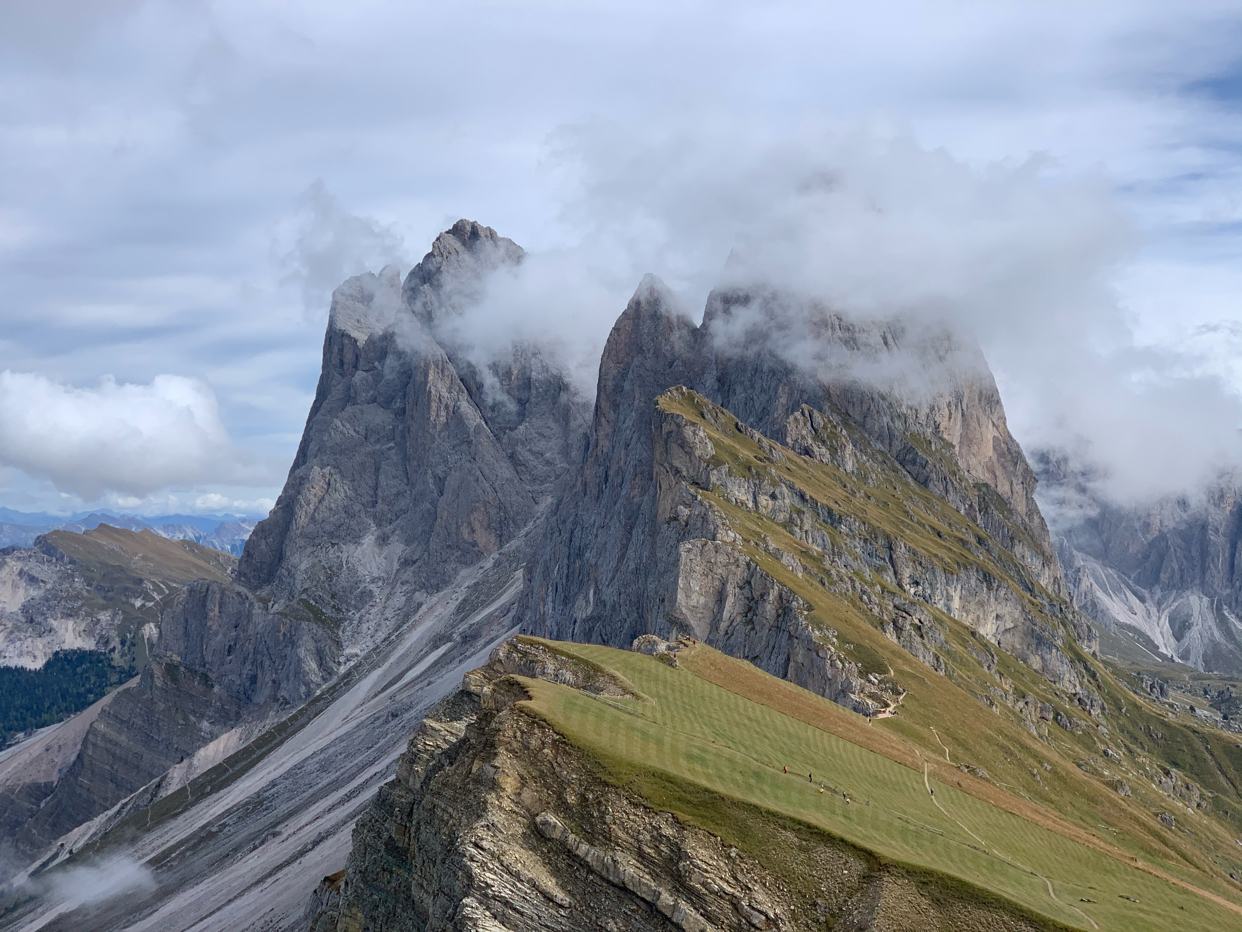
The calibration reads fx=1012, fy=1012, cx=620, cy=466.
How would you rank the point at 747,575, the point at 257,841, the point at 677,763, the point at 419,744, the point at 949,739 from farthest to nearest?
the point at 257,841 → the point at 747,575 → the point at 949,739 → the point at 419,744 → the point at 677,763

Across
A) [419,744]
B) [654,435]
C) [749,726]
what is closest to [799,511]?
[654,435]

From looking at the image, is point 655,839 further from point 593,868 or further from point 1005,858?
point 1005,858

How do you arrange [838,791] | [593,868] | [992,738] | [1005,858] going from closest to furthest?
[593,868], [838,791], [1005,858], [992,738]

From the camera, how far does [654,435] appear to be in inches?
7293

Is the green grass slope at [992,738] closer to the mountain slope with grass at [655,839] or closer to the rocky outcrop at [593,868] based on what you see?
the mountain slope with grass at [655,839]

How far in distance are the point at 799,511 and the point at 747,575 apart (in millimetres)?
49518

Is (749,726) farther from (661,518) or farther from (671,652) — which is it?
(661,518)

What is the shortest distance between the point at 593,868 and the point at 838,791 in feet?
74.3

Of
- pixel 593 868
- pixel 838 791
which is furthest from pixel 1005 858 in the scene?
pixel 593 868

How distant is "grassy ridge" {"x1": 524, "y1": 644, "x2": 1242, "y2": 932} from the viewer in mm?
57031

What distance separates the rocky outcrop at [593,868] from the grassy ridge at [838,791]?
1578mm

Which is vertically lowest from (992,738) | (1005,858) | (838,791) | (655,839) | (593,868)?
(992,738)

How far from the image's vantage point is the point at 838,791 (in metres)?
67.9

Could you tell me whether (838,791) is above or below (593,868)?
below
